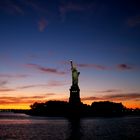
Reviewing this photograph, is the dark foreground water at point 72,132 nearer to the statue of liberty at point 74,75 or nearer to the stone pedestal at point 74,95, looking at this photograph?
the stone pedestal at point 74,95

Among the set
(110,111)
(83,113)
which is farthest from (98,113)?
(83,113)

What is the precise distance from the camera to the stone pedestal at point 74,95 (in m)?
128


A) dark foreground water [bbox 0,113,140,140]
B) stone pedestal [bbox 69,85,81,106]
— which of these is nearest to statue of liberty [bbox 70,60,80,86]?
stone pedestal [bbox 69,85,81,106]

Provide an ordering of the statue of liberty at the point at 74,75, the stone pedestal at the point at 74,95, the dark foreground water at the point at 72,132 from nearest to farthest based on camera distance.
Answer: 1. the dark foreground water at the point at 72,132
2. the statue of liberty at the point at 74,75
3. the stone pedestal at the point at 74,95

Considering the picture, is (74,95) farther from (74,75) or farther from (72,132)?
(72,132)

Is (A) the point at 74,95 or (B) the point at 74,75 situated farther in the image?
(A) the point at 74,95

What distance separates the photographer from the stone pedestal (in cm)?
12793

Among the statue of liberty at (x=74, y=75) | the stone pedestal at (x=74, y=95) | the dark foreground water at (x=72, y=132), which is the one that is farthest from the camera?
the stone pedestal at (x=74, y=95)

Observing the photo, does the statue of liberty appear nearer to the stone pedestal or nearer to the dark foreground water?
the stone pedestal

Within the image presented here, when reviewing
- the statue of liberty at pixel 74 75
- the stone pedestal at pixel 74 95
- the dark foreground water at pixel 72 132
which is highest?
the statue of liberty at pixel 74 75

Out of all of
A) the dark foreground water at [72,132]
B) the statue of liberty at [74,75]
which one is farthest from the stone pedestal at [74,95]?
the dark foreground water at [72,132]

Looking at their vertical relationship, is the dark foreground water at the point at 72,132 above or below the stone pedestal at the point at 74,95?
below

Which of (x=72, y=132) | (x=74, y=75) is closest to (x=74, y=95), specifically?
(x=74, y=75)

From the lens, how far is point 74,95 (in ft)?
422
